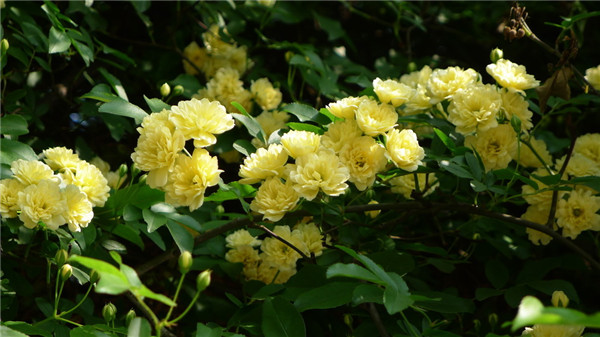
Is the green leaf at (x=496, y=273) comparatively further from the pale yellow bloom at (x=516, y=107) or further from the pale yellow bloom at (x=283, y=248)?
the pale yellow bloom at (x=283, y=248)

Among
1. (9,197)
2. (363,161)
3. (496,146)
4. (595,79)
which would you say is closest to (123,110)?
(9,197)

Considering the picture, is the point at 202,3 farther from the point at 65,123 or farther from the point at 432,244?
the point at 432,244

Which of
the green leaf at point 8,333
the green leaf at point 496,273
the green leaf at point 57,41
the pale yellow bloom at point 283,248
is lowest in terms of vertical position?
the green leaf at point 496,273

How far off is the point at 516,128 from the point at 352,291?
46 cm

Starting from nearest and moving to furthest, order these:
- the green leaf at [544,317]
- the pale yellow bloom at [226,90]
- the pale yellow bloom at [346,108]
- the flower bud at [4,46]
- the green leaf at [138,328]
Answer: the green leaf at [544,317]
the green leaf at [138,328]
the pale yellow bloom at [346,108]
the flower bud at [4,46]
the pale yellow bloom at [226,90]

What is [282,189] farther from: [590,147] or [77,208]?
[590,147]

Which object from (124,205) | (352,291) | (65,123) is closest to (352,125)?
(352,291)

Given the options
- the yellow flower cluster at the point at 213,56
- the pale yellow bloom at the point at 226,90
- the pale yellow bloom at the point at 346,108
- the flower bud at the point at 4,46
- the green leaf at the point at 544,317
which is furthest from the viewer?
the yellow flower cluster at the point at 213,56

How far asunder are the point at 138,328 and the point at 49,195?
0.41 m

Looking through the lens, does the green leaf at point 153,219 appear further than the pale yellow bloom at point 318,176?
Yes

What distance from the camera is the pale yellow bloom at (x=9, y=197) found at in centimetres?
121

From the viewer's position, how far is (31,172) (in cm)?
123

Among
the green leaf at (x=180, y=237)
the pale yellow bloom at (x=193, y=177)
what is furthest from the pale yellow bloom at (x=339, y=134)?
the green leaf at (x=180, y=237)

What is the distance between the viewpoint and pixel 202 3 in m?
1.99
